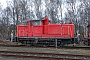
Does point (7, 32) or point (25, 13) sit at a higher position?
point (25, 13)

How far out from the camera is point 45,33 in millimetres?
23281

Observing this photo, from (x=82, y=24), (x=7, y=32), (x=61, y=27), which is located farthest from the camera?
(x=82, y=24)

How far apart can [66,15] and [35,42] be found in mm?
30516

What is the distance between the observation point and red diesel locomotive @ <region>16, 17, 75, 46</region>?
22.5m

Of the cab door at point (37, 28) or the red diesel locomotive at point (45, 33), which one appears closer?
the red diesel locomotive at point (45, 33)

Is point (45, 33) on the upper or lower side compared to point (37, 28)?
lower

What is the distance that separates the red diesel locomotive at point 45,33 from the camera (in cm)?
2251

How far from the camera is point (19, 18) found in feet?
172

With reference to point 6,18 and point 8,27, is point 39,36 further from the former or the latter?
point 6,18

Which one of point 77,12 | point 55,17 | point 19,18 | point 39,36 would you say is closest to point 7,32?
point 19,18

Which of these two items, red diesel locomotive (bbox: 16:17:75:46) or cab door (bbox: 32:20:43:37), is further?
cab door (bbox: 32:20:43:37)

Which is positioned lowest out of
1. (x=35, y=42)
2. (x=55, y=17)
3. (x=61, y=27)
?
(x=35, y=42)

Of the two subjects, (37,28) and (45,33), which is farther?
(37,28)

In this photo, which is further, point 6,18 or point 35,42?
A: point 6,18
